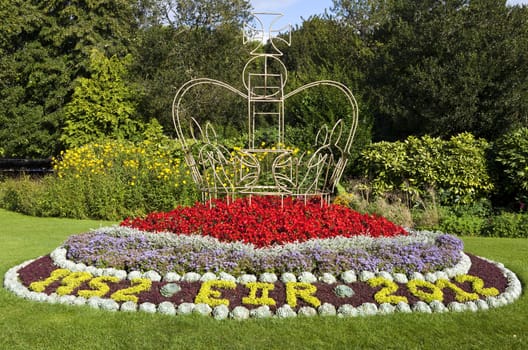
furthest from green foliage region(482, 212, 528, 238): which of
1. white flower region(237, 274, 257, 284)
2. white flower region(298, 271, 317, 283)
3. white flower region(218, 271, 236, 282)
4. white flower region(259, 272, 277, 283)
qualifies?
white flower region(218, 271, 236, 282)

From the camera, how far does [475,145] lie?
11688mm

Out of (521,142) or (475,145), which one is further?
(475,145)

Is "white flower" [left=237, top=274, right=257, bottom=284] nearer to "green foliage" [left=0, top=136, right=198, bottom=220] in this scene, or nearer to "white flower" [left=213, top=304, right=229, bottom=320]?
"white flower" [left=213, top=304, right=229, bottom=320]

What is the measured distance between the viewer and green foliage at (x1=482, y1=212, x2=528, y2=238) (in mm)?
9586

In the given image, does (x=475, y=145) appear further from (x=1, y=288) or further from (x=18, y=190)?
(x=18, y=190)

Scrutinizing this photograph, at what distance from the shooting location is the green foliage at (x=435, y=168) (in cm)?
1120

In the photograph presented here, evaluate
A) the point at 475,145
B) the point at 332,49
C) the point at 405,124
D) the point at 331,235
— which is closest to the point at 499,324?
the point at 331,235

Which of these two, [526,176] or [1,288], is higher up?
[526,176]

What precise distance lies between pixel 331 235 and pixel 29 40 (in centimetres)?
1782

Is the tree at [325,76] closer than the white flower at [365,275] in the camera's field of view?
No

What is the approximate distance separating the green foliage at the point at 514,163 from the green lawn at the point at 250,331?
630cm

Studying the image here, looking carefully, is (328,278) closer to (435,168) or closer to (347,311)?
(347,311)

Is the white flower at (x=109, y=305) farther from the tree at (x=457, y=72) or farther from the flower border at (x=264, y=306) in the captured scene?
the tree at (x=457, y=72)

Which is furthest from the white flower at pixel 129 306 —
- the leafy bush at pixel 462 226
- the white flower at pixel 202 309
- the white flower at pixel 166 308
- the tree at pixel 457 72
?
the tree at pixel 457 72
